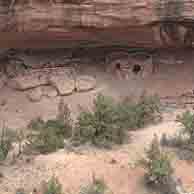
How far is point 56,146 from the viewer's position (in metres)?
6.48

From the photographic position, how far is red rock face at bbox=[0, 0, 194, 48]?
7.38 m

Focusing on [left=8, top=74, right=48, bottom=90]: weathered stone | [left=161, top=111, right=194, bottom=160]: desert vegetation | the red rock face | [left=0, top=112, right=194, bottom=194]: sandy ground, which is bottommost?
[left=0, top=112, right=194, bottom=194]: sandy ground

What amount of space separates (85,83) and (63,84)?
41 cm

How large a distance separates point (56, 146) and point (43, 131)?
0.62 metres

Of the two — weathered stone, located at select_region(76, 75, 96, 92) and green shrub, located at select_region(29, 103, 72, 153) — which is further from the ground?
weathered stone, located at select_region(76, 75, 96, 92)

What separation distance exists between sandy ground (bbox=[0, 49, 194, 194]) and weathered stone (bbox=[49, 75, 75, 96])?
0.38 feet

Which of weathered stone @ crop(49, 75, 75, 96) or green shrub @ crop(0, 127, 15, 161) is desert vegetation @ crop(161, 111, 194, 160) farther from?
weathered stone @ crop(49, 75, 75, 96)

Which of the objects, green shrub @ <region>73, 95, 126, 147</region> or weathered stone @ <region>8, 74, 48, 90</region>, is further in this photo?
weathered stone @ <region>8, 74, 48, 90</region>

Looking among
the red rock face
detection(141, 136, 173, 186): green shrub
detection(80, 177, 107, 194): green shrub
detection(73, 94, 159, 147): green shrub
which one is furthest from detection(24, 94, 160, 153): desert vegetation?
the red rock face

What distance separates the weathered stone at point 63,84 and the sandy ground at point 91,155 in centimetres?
12

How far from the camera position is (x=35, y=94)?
8477mm

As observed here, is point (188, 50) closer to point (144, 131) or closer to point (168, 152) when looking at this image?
point (144, 131)

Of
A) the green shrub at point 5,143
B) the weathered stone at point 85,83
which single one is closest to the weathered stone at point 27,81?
the weathered stone at point 85,83

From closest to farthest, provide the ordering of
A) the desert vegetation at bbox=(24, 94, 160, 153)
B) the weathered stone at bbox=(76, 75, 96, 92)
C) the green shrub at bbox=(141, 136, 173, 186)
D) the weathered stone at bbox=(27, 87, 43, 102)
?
the green shrub at bbox=(141, 136, 173, 186)
the desert vegetation at bbox=(24, 94, 160, 153)
the weathered stone at bbox=(27, 87, 43, 102)
the weathered stone at bbox=(76, 75, 96, 92)
